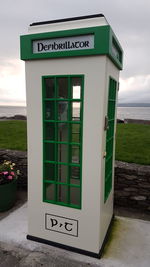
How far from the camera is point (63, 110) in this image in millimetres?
2566

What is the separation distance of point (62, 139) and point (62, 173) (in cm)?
49

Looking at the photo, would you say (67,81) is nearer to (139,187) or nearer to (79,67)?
(79,67)

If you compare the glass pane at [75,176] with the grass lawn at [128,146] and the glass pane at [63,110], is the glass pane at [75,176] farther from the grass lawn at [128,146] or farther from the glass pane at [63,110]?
the grass lawn at [128,146]

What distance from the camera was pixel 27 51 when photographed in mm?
2436

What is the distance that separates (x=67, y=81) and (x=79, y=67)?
0.81 ft

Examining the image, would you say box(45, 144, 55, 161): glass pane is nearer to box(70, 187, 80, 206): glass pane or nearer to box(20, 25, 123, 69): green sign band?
box(70, 187, 80, 206): glass pane

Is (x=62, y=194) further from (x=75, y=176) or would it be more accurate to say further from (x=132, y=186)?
(x=132, y=186)

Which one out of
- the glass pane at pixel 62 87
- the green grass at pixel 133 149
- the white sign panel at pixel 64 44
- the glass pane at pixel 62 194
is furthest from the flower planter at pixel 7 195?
the white sign panel at pixel 64 44

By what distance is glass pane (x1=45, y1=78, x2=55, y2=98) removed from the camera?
8.23 feet

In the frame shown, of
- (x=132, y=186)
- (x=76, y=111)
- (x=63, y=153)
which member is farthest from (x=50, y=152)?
(x=132, y=186)

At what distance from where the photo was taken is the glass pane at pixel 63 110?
253 centimetres

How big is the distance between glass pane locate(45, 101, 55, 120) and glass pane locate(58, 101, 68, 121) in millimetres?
96

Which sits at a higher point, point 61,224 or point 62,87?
point 62,87

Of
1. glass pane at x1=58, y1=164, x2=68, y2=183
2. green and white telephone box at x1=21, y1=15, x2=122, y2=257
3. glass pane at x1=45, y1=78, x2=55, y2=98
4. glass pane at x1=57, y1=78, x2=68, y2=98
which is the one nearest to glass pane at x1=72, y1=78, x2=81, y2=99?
green and white telephone box at x1=21, y1=15, x2=122, y2=257
